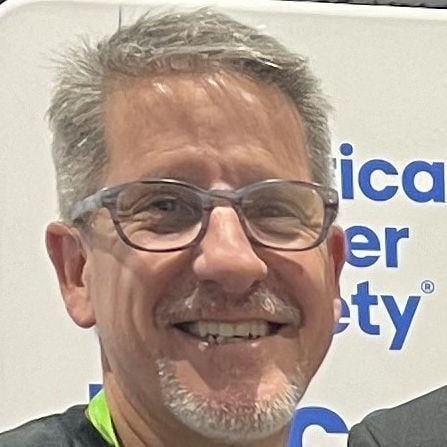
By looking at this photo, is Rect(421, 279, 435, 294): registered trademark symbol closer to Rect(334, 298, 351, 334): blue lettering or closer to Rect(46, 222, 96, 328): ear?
Rect(334, 298, 351, 334): blue lettering

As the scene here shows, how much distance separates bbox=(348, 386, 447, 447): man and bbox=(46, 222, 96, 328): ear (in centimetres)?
32

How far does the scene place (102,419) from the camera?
86 cm

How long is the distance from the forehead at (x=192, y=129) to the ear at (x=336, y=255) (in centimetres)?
9

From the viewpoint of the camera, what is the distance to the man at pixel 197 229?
2.52 feet

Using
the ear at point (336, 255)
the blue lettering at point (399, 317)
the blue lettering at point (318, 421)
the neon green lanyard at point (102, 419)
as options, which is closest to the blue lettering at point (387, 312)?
the blue lettering at point (399, 317)

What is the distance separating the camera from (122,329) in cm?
79

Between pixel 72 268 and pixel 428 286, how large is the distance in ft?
1.79

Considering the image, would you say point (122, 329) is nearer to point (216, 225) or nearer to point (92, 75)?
point (216, 225)

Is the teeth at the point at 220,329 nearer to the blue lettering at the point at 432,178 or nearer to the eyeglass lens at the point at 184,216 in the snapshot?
the eyeglass lens at the point at 184,216

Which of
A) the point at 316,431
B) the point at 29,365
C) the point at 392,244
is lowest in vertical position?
the point at 316,431

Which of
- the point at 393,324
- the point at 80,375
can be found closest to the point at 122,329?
the point at 80,375

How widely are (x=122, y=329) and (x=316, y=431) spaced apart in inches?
18.2

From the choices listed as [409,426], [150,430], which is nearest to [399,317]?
[409,426]

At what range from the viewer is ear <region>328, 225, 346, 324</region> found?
0.85 meters
